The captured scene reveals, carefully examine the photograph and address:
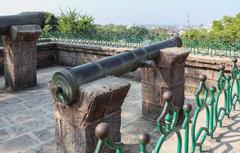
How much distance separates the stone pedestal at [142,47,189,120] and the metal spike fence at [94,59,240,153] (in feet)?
4.08

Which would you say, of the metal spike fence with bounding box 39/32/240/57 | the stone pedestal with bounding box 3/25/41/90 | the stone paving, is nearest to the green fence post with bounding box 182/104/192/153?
the stone paving

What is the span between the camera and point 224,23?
18.3 m

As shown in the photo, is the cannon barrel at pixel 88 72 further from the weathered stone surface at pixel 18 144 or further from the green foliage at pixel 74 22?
the green foliage at pixel 74 22

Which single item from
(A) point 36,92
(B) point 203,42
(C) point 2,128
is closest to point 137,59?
(C) point 2,128

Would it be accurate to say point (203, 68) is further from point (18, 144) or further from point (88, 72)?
point (18, 144)

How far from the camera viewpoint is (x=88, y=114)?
3338 mm

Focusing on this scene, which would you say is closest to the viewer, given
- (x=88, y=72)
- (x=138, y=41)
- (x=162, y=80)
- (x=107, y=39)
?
(x=88, y=72)

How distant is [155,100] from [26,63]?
4210 mm

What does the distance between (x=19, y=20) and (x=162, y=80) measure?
4565mm

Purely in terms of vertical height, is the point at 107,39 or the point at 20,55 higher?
the point at 107,39

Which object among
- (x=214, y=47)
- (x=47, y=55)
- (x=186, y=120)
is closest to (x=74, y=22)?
(x=47, y=55)

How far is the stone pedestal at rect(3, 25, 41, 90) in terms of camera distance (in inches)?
302

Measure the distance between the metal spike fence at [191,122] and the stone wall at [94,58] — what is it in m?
2.56

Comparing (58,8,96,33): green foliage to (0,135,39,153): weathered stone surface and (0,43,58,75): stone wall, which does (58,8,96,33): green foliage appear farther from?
(0,135,39,153): weathered stone surface
